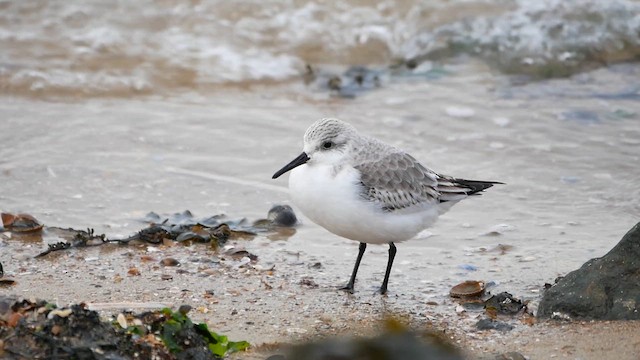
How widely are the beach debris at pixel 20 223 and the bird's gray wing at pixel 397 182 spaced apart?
2.20 metres

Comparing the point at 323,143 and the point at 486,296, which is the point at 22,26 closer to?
the point at 323,143

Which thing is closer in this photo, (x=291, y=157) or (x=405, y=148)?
(x=291, y=157)

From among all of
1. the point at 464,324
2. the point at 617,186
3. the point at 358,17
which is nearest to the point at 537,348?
the point at 464,324

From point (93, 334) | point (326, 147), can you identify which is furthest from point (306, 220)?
point (93, 334)

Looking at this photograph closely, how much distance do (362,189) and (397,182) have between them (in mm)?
299

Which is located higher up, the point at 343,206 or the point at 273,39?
the point at 273,39

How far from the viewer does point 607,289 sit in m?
5.08

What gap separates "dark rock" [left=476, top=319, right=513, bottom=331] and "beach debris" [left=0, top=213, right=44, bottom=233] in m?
3.01

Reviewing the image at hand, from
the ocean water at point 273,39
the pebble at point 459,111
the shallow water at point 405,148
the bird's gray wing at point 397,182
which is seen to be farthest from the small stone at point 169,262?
A: the ocean water at point 273,39

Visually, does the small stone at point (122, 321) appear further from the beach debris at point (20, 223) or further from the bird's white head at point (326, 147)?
the beach debris at point (20, 223)

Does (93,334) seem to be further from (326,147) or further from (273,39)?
(273,39)

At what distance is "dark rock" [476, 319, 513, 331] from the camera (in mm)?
5168

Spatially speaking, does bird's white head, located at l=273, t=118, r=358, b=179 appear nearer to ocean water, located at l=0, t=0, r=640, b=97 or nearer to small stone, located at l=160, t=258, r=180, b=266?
small stone, located at l=160, t=258, r=180, b=266

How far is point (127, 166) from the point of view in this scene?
25.6 ft
